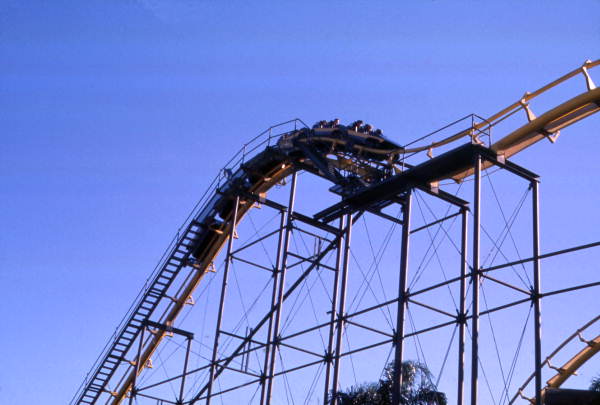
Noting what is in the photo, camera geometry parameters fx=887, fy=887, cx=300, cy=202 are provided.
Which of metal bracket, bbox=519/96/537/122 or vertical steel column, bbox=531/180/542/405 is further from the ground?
metal bracket, bbox=519/96/537/122

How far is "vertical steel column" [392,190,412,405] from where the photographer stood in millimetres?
20000

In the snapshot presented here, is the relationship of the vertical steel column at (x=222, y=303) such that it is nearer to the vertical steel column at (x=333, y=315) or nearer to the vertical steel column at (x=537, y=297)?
the vertical steel column at (x=333, y=315)

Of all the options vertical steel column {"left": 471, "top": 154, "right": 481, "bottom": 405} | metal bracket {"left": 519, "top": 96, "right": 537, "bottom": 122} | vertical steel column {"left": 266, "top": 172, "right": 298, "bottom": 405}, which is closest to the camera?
vertical steel column {"left": 471, "top": 154, "right": 481, "bottom": 405}

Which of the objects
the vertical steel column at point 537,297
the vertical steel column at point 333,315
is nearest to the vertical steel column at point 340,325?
the vertical steel column at point 333,315

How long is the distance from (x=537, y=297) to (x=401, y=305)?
10.7 feet

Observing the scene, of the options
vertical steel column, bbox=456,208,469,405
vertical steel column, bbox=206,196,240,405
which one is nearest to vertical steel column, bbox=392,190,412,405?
vertical steel column, bbox=456,208,469,405

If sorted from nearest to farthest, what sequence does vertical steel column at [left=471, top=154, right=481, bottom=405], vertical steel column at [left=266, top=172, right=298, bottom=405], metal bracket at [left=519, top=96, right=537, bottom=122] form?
1. vertical steel column at [left=471, top=154, right=481, bottom=405]
2. metal bracket at [left=519, top=96, right=537, bottom=122]
3. vertical steel column at [left=266, top=172, right=298, bottom=405]

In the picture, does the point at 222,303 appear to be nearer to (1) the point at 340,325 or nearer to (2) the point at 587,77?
(1) the point at 340,325

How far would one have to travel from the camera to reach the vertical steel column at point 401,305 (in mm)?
20000

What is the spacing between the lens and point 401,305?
→ 21094 millimetres

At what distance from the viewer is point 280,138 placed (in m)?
27.9

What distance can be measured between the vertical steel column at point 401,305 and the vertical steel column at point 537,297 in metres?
3.07

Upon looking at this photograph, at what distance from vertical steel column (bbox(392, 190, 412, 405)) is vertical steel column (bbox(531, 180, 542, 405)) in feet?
10.1

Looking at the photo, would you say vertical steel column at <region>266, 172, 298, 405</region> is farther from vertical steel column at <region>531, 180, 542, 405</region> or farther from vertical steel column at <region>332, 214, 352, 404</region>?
vertical steel column at <region>531, 180, 542, 405</region>
